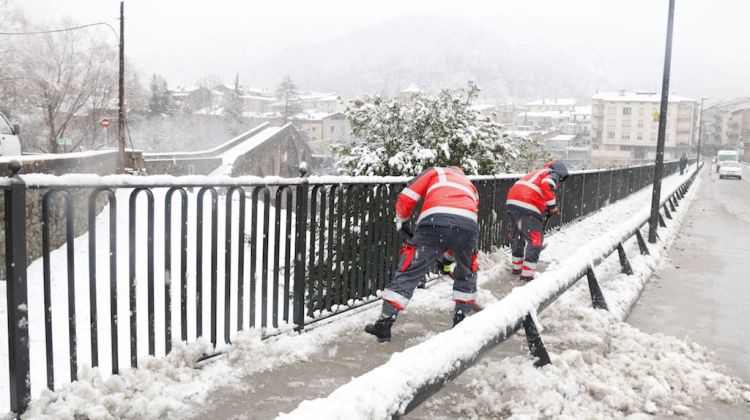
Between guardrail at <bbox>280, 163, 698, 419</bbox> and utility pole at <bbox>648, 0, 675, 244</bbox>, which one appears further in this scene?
utility pole at <bbox>648, 0, 675, 244</bbox>

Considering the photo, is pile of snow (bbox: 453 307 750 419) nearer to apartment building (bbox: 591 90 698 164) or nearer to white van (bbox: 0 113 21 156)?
white van (bbox: 0 113 21 156)

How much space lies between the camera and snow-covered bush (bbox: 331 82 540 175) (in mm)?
9117

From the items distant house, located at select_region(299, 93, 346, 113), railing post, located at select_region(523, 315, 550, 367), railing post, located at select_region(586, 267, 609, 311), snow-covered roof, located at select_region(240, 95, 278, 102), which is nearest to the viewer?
railing post, located at select_region(523, 315, 550, 367)

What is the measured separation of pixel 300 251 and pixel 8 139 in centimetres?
1228

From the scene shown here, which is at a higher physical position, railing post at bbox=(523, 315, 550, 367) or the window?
the window

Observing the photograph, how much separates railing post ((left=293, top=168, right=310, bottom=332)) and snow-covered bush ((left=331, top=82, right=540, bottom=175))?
428 centimetres

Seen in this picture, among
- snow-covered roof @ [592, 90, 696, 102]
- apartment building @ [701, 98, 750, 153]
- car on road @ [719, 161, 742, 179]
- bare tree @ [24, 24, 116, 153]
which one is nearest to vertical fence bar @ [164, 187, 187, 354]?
bare tree @ [24, 24, 116, 153]

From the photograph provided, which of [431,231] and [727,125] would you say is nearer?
[431,231]

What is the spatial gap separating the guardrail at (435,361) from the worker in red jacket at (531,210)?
250 cm

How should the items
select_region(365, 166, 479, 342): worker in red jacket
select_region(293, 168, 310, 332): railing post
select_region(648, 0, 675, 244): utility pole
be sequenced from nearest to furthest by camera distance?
select_region(293, 168, 310, 332): railing post < select_region(365, 166, 479, 342): worker in red jacket < select_region(648, 0, 675, 244): utility pole

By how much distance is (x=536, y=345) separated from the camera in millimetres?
3955

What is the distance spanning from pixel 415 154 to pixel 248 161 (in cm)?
3259

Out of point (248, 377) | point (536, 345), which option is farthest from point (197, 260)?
point (536, 345)

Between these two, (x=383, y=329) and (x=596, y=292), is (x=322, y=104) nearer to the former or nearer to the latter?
(x=596, y=292)
